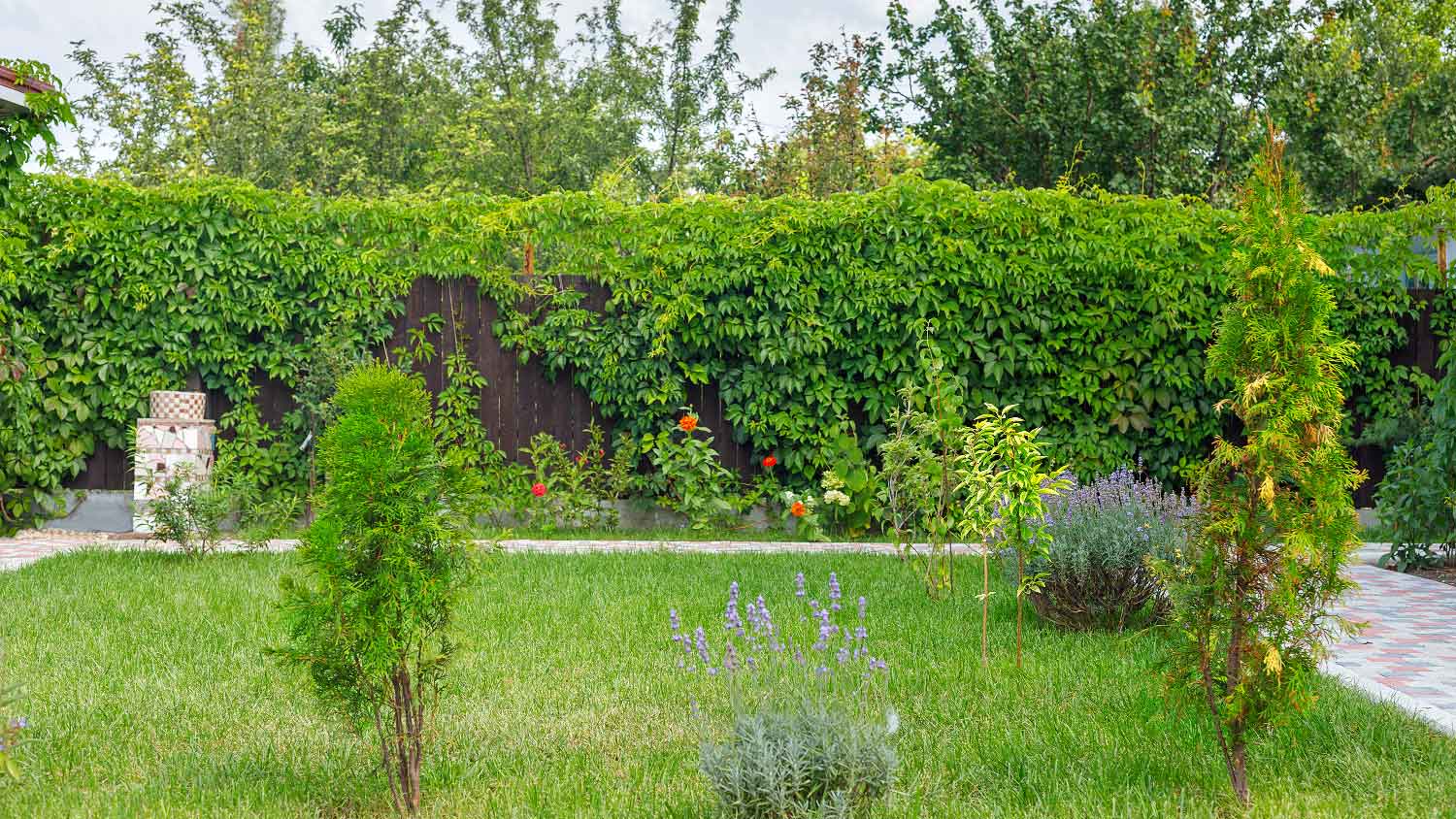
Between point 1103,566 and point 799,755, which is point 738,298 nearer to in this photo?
point 1103,566

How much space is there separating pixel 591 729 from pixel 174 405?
5877 millimetres

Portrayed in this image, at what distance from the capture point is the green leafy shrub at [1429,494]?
667cm

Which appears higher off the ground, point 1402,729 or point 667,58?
point 667,58

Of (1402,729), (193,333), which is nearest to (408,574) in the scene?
(1402,729)

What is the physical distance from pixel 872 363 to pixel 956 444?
2745 millimetres

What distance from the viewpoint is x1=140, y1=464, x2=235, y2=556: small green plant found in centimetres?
690

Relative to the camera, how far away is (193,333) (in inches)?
339

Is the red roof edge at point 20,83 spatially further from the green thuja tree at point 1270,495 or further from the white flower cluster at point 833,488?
the green thuja tree at point 1270,495

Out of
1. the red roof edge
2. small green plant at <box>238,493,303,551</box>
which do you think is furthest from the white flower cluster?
the red roof edge

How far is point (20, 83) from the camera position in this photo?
20.6 feet

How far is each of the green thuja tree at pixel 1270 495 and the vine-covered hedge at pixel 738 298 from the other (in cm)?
552

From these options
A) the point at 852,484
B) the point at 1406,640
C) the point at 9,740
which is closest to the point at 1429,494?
the point at 1406,640

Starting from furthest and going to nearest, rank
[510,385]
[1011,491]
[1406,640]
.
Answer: [510,385] → [1406,640] → [1011,491]

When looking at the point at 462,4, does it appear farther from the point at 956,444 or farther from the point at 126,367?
the point at 956,444
